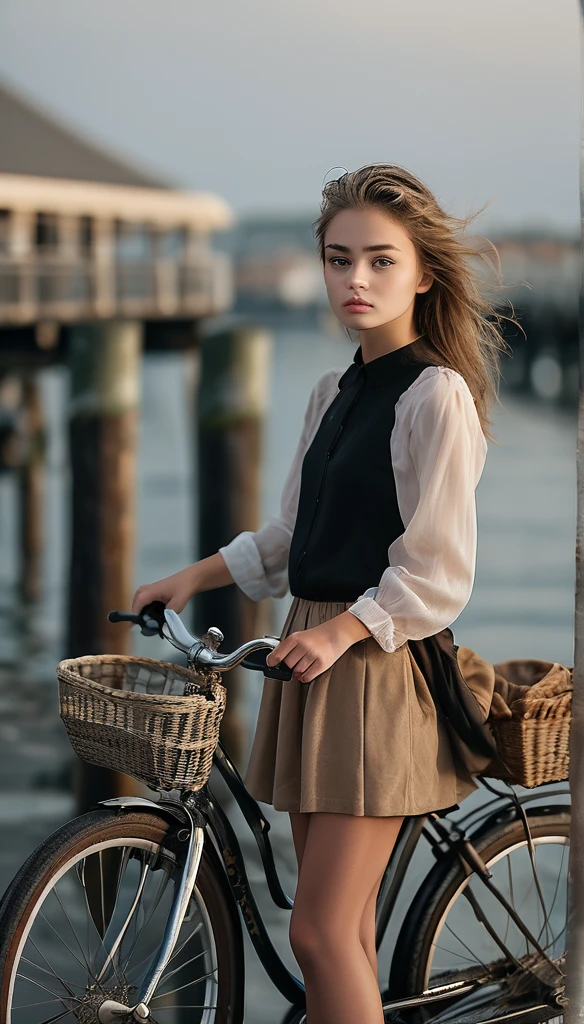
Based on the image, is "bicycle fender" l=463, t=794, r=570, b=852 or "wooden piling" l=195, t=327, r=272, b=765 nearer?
"bicycle fender" l=463, t=794, r=570, b=852

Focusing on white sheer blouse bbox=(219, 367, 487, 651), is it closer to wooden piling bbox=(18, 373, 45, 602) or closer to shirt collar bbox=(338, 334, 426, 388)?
shirt collar bbox=(338, 334, 426, 388)

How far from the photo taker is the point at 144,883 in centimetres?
229

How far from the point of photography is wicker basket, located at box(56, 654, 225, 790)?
213 centimetres

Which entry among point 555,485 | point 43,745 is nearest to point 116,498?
point 43,745

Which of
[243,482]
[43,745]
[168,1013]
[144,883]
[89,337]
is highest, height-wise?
[89,337]

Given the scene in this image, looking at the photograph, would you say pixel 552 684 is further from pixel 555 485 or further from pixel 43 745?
pixel 555 485

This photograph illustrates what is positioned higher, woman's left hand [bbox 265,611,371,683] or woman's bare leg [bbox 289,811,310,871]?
woman's left hand [bbox 265,611,371,683]

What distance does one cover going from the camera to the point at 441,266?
7.80ft

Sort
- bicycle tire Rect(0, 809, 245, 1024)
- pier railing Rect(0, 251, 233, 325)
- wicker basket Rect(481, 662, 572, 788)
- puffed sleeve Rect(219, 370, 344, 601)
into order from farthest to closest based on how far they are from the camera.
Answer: pier railing Rect(0, 251, 233, 325), puffed sleeve Rect(219, 370, 344, 601), wicker basket Rect(481, 662, 572, 788), bicycle tire Rect(0, 809, 245, 1024)

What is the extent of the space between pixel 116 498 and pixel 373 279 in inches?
317

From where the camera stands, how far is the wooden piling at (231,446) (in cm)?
1052

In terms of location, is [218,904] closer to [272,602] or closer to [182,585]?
[182,585]

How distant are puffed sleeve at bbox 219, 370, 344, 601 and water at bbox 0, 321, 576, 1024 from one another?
373mm

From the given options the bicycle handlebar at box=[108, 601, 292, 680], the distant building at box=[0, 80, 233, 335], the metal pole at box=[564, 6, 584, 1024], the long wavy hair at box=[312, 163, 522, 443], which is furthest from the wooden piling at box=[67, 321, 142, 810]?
the metal pole at box=[564, 6, 584, 1024]
